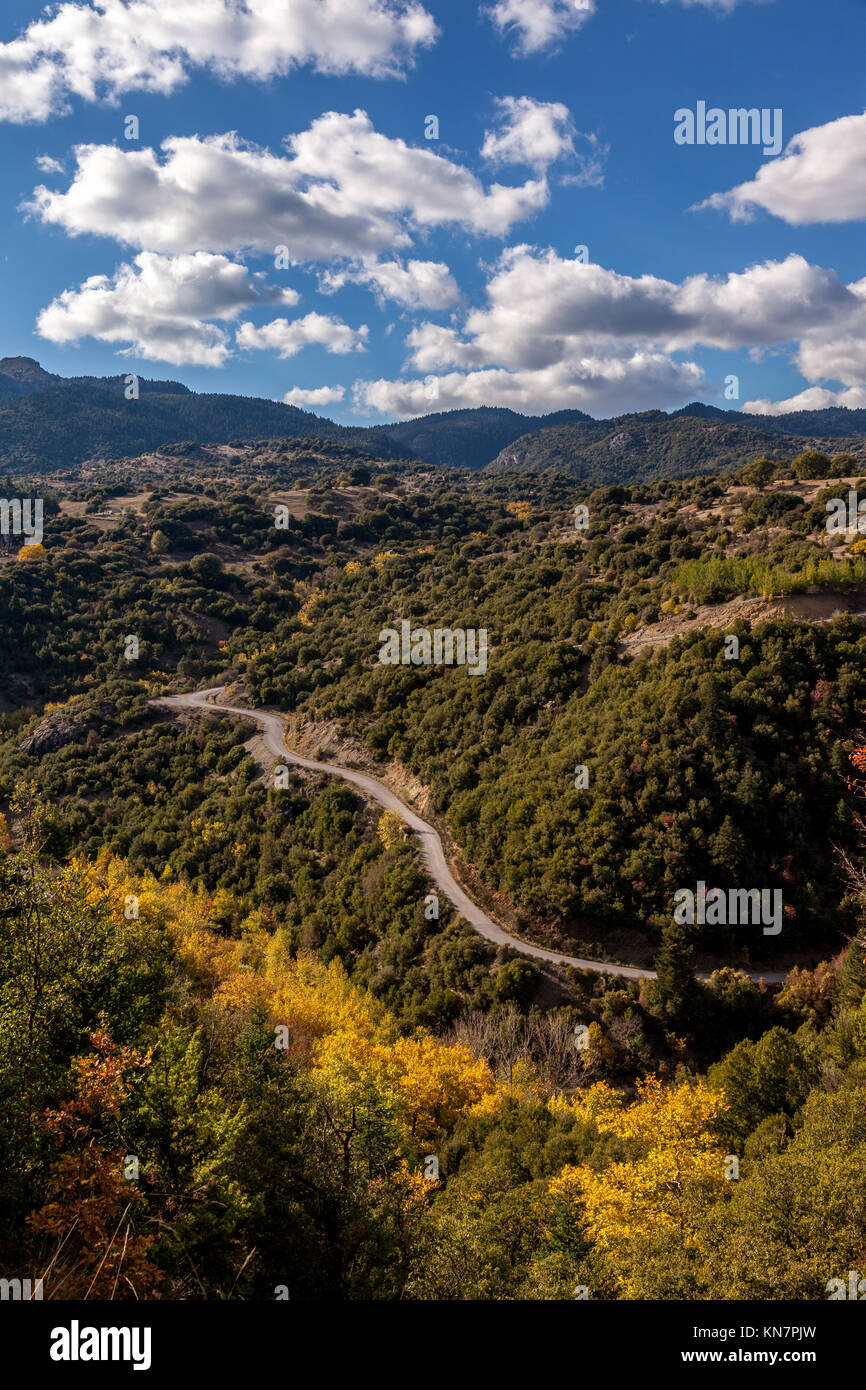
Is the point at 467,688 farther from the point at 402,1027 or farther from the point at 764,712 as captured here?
the point at 402,1027

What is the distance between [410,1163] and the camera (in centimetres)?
2284

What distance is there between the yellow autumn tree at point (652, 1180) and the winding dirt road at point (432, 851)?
13.2m

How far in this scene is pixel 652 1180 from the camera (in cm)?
1875

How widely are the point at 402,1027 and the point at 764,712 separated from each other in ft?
101

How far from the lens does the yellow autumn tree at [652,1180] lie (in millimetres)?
16594
